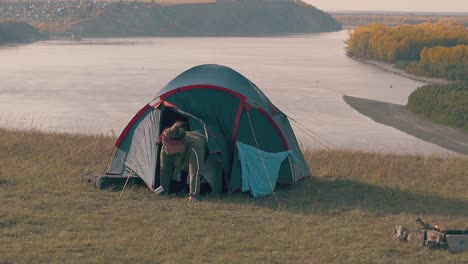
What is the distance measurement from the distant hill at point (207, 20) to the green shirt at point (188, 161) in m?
101

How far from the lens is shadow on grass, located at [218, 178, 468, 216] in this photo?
905 cm

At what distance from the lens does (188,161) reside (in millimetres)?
9445

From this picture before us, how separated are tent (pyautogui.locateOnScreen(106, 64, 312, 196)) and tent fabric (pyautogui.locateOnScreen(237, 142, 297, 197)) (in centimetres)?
1

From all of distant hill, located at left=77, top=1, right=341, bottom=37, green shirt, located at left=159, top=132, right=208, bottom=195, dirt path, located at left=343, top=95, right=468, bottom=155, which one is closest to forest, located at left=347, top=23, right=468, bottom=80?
dirt path, located at left=343, top=95, right=468, bottom=155

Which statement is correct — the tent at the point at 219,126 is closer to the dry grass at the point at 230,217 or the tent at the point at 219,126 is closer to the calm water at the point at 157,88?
the dry grass at the point at 230,217

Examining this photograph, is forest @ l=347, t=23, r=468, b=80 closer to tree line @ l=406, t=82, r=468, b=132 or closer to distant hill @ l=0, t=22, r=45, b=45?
tree line @ l=406, t=82, r=468, b=132

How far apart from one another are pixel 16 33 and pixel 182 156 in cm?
8279

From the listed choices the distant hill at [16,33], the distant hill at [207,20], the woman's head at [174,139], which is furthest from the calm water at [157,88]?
the distant hill at [207,20]

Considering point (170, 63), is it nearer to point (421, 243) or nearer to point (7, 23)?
point (7, 23)

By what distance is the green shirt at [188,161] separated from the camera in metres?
9.30

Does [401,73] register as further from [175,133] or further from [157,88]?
[175,133]

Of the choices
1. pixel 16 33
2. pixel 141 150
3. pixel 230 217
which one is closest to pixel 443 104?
pixel 141 150

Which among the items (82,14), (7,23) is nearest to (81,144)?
(7,23)

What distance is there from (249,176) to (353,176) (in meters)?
1.96
